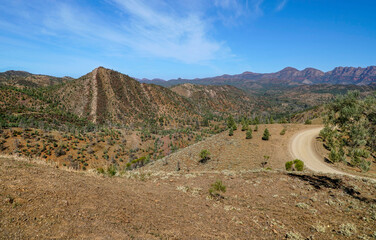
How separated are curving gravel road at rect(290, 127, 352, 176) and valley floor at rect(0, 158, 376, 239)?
43.0ft

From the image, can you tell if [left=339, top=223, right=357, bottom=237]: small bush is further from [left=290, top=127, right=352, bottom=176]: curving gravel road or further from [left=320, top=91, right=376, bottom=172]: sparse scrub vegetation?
[left=290, top=127, right=352, bottom=176]: curving gravel road

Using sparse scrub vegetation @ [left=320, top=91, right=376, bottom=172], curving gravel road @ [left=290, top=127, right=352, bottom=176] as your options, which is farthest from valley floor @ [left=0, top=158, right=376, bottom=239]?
curving gravel road @ [left=290, top=127, right=352, bottom=176]

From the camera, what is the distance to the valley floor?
5.35 meters

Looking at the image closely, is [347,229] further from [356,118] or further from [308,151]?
[308,151]

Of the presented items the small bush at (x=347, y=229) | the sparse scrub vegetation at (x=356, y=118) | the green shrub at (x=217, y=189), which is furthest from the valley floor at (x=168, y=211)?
the sparse scrub vegetation at (x=356, y=118)

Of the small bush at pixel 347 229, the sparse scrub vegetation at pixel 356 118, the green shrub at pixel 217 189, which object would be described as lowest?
the green shrub at pixel 217 189

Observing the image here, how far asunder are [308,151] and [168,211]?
30958mm

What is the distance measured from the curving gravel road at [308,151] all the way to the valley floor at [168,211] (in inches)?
516

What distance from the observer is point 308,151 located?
2988 centimetres

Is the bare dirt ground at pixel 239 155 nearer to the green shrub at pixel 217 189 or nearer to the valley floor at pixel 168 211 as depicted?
the valley floor at pixel 168 211

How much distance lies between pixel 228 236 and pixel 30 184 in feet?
26.4

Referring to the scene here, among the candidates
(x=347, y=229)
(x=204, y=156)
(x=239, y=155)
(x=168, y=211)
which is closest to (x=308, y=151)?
(x=239, y=155)

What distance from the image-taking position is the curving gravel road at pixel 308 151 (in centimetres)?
2403

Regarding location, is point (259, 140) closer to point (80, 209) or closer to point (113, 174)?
point (113, 174)
